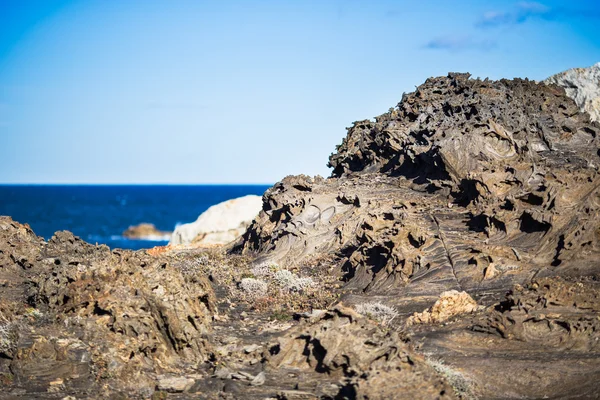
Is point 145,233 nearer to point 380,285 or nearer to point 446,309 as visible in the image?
point 380,285

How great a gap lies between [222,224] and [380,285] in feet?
91.1

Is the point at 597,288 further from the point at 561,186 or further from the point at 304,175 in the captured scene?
the point at 304,175

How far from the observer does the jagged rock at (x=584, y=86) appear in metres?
43.2

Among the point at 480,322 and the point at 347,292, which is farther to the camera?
the point at 347,292

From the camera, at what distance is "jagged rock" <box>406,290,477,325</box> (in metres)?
20.4

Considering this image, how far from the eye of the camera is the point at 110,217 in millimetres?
145500

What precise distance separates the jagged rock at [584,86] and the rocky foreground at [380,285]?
7.43 m

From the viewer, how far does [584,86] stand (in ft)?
145

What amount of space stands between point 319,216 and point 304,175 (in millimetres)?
4114

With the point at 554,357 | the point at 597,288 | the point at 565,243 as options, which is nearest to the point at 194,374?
the point at 554,357

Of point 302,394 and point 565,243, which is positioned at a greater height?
point 565,243

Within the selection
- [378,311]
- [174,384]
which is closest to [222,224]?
[378,311]

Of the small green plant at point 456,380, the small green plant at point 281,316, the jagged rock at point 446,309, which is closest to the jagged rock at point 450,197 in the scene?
the jagged rock at point 446,309

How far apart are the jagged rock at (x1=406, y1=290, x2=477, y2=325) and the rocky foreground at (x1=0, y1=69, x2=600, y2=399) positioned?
0.05 m
